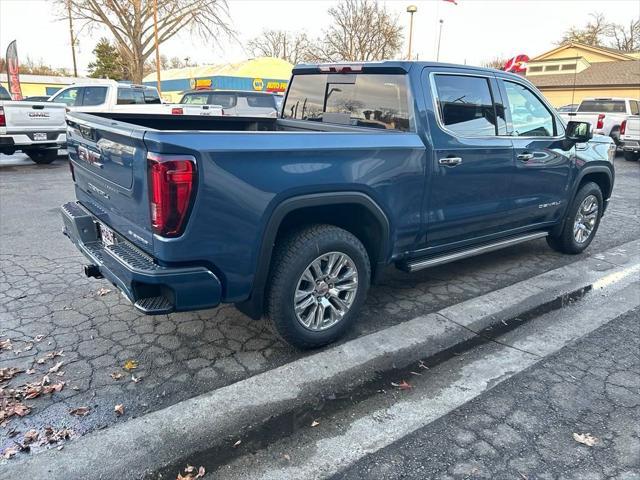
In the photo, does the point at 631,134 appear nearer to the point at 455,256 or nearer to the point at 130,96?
the point at 455,256

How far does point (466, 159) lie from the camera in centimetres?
393

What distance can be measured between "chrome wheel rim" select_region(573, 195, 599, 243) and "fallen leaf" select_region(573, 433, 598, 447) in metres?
3.43

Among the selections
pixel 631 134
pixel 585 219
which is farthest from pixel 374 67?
pixel 631 134

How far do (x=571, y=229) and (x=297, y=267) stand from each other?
150 inches

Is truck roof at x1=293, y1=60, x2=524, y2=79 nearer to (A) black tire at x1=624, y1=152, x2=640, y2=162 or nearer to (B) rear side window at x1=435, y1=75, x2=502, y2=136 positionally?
(B) rear side window at x1=435, y1=75, x2=502, y2=136

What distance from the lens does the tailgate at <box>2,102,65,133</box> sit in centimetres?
1012

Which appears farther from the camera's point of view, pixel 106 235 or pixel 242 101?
pixel 242 101

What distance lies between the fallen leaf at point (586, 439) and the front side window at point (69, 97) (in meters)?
14.1

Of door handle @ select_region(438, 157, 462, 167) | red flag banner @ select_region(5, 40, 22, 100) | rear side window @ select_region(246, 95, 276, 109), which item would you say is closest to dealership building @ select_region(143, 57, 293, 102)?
red flag banner @ select_region(5, 40, 22, 100)

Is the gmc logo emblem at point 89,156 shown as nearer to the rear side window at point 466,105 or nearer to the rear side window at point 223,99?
the rear side window at point 466,105

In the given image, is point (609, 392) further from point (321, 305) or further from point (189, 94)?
point (189, 94)

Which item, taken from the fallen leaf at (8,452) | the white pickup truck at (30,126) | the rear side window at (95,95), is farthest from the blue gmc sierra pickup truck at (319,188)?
the rear side window at (95,95)

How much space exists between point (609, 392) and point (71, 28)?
37.6 meters

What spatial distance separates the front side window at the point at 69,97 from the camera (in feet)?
43.9
